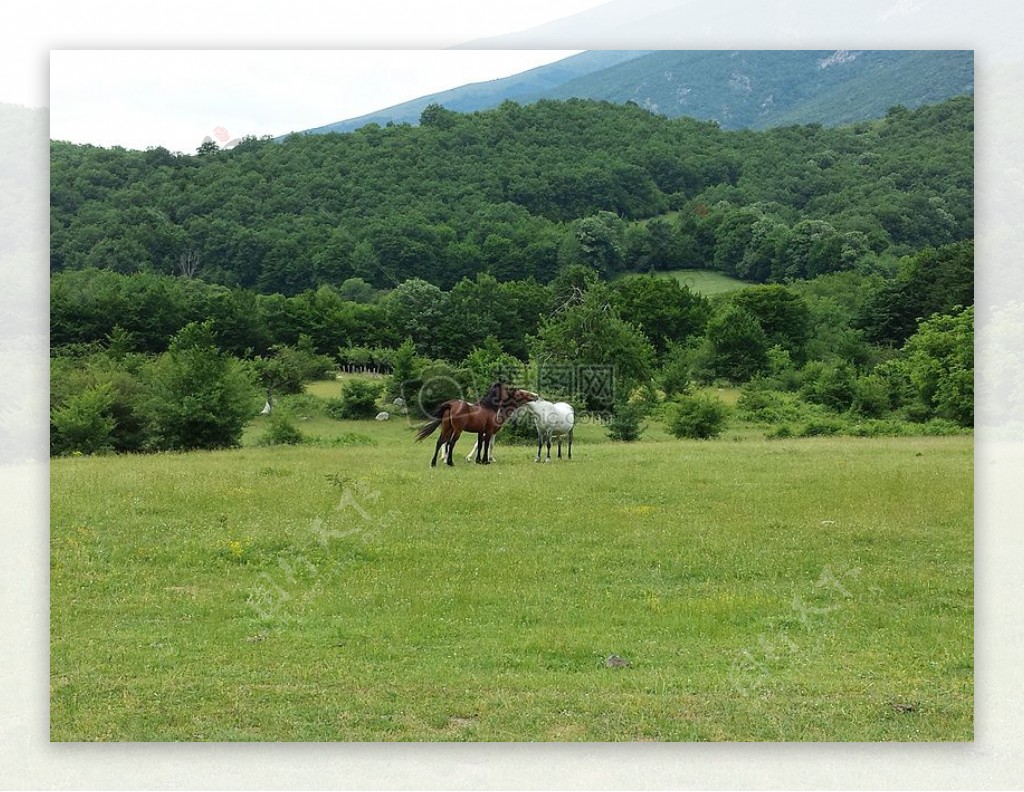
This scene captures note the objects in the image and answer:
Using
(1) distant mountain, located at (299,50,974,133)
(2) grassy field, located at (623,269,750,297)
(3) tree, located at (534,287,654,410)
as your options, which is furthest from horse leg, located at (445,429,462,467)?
(2) grassy field, located at (623,269,750,297)

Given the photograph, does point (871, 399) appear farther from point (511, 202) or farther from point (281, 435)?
point (511, 202)

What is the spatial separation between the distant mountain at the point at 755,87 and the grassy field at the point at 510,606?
17770 millimetres

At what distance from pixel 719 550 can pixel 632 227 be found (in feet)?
134

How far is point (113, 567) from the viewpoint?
13891 millimetres

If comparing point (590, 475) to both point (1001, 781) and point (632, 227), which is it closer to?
point (1001, 781)

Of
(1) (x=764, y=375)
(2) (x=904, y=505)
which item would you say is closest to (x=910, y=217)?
(1) (x=764, y=375)

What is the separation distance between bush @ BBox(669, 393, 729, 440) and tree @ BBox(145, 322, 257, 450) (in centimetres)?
1343

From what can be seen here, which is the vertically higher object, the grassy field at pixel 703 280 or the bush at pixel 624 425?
the grassy field at pixel 703 280

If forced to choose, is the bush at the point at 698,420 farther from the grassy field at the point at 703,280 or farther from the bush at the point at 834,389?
the grassy field at the point at 703,280

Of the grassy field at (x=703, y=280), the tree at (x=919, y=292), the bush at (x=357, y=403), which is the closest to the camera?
the tree at (x=919, y=292)

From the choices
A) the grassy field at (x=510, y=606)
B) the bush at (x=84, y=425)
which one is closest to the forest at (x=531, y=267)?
the bush at (x=84, y=425)

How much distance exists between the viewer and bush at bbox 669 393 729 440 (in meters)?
32.4

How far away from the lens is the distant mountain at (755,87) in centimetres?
3562

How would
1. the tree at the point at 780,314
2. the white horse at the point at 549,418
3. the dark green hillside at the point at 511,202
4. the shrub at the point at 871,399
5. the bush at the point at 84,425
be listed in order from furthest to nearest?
the tree at the point at 780,314
the dark green hillside at the point at 511,202
the shrub at the point at 871,399
the bush at the point at 84,425
the white horse at the point at 549,418
